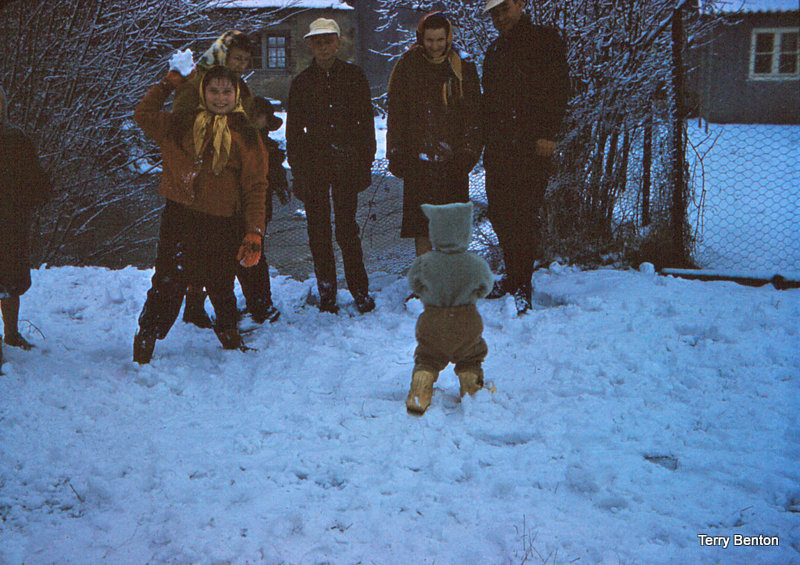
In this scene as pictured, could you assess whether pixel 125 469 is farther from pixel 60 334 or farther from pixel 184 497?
pixel 60 334

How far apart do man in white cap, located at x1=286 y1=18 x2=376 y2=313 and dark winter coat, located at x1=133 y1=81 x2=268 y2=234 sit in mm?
787

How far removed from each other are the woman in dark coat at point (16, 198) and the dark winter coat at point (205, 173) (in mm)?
711

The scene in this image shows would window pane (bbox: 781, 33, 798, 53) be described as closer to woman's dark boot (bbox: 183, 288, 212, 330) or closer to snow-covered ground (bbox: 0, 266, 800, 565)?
snow-covered ground (bbox: 0, 266, 800, 565)

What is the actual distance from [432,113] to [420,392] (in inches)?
89.9

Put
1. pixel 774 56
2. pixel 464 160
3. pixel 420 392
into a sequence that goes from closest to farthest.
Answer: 1. pixel 420 392
2. pixel 464 160
3. pixel 774 56

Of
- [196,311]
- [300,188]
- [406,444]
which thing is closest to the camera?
[406,444]

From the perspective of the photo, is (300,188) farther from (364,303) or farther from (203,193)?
(203,193)

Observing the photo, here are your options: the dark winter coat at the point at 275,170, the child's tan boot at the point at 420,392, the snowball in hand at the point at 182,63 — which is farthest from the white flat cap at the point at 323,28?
the child's tan boot at the point at 420,392

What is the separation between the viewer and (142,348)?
382cm

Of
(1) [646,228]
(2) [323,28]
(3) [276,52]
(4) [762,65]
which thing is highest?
(3) [276,52]

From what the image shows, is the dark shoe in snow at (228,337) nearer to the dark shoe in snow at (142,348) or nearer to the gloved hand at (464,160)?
the dark shoe in snow at (142,348)

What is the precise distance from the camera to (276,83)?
22531 mm

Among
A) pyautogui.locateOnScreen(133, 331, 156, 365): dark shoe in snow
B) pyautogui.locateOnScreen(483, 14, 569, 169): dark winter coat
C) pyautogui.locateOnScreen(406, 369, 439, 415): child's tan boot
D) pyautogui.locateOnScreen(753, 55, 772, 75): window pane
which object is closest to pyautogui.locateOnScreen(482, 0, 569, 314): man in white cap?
pyautogui.locateOnScreen(483, 14, 569, 169): dark winter coat

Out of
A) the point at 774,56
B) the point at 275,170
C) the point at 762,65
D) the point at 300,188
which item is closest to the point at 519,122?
the point at 300,188
